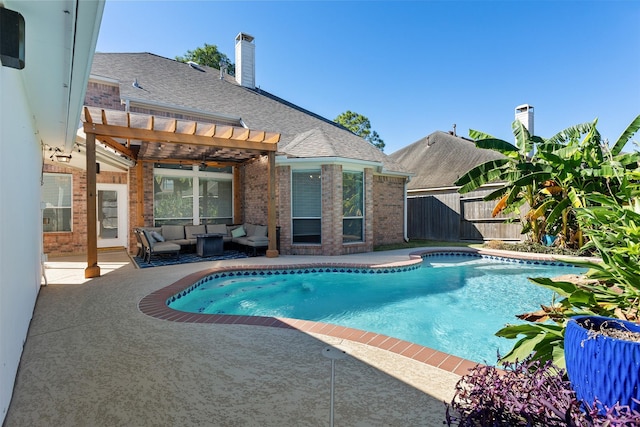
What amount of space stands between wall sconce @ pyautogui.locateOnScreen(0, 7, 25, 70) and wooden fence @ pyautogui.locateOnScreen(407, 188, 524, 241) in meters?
17.0

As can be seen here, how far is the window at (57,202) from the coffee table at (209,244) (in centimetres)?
521

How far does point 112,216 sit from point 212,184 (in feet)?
13.7

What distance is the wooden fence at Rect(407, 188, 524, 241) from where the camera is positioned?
52.5ft

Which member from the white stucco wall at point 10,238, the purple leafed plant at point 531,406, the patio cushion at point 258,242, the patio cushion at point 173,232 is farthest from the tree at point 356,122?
the purple leafed plant at point 531,406

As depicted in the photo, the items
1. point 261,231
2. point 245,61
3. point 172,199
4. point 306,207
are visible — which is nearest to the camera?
point 261,231

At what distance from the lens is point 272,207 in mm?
11148

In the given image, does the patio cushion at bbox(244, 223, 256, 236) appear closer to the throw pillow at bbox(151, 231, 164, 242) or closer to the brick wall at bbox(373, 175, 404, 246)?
the throw pillow at bbox(151, 231, 164, 242)

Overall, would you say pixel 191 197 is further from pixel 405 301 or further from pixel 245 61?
pixel 245 61

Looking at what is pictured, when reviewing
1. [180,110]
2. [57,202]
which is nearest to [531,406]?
[180,110]

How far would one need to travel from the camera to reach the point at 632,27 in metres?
11.1

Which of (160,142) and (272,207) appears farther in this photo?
(272,207)

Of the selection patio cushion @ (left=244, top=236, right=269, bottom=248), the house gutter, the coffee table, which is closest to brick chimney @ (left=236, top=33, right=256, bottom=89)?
the house gutter

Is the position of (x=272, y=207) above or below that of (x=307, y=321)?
above

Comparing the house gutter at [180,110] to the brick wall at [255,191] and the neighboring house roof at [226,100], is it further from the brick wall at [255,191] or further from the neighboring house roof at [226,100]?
the brick wall at [255,191]
